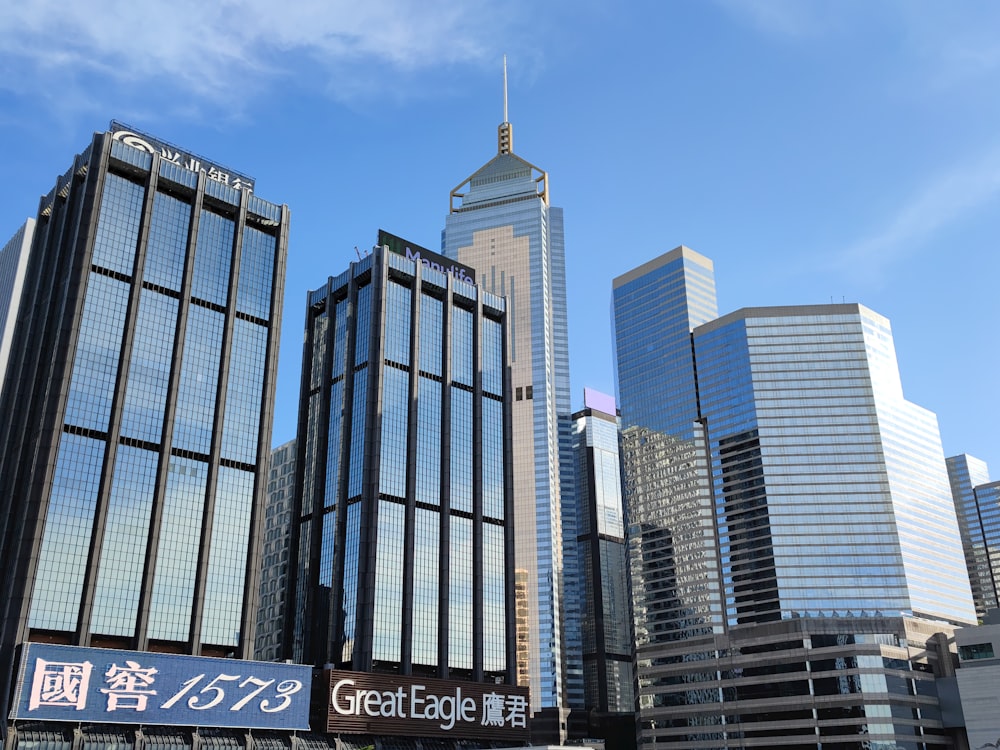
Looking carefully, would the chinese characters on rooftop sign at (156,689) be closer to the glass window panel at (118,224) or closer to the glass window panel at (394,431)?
the glass window panel at (394,431)

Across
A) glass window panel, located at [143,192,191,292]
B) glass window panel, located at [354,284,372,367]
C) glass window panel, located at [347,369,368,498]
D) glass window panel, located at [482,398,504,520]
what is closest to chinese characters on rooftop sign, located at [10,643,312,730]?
glass window panel, located at [347,369,368,498]

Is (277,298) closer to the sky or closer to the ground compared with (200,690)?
closer to the sky

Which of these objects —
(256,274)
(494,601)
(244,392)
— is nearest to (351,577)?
(494,601)

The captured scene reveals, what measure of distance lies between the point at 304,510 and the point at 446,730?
53.8m

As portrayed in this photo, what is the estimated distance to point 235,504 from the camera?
460 feet

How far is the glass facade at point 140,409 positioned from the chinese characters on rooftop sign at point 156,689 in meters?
6.22

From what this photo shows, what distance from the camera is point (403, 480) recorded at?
17000 centimetres

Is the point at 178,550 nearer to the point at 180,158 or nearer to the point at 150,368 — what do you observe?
the point at 150,368

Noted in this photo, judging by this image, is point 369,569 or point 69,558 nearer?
point 69,558

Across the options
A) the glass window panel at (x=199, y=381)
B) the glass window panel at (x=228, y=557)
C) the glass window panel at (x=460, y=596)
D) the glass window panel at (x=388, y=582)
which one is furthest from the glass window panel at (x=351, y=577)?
the glass window panel at (x=199, y=381)

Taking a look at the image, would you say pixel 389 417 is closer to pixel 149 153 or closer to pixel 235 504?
pixel 235 504

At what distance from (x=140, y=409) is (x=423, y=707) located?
217 feet

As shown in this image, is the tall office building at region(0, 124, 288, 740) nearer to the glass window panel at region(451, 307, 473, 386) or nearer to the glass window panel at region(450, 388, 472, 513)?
the glass window panel at region(451, 307, 473, 386)

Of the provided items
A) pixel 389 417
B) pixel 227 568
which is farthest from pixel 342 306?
pixel 227 568
